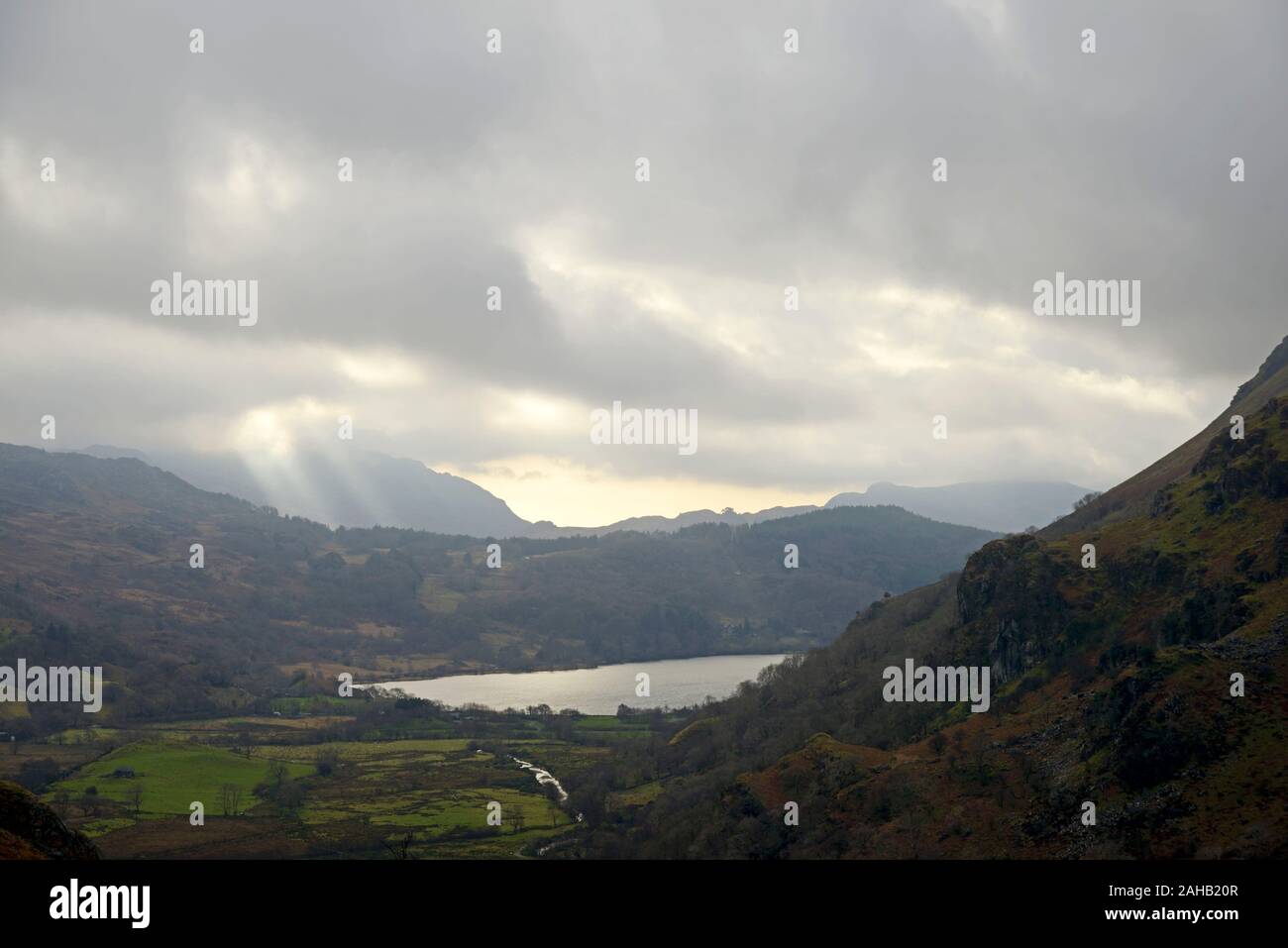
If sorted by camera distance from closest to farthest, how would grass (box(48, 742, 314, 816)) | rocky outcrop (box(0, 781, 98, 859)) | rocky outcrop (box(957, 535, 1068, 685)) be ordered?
rocky outcrop (box(0, 781, 98, 859)), rocky outcrop (box(957, 535, 1068, 685)), grass (box(48, 742, 314, 816))

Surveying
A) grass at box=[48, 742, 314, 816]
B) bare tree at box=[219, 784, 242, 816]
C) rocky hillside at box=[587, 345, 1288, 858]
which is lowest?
bare tree at box=[219, 784, 242, 816]

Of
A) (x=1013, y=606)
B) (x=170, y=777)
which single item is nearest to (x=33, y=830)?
(x=1013, y=606)

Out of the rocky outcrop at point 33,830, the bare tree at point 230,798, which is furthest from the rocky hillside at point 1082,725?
the bare tree at point 230,798

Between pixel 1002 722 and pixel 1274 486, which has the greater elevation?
pixel 1274 486

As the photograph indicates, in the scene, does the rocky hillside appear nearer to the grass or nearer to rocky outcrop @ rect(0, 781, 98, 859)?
rocky outcrop @ rect(0, 781, 98, 859)

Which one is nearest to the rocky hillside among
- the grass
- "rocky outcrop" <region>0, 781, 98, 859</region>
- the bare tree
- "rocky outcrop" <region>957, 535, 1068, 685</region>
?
"rocky outcrop" <region>957, 535, 1068, 685</region>

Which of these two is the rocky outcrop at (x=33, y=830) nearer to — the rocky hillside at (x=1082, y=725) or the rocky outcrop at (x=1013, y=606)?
the rocky hillside at (x=1082, y=725)

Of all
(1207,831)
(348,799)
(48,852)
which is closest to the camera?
(48,852)

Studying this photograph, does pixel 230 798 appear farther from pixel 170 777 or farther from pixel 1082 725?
pixel 1082 725
